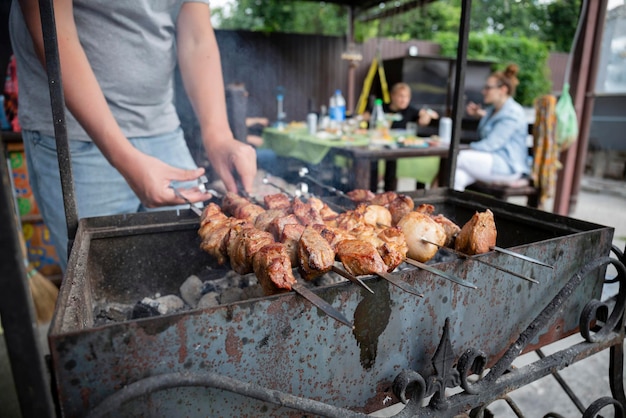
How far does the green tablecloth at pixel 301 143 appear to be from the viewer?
18.6ft

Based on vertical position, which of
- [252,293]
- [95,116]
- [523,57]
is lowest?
[252,293]

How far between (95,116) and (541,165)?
5.73 meters

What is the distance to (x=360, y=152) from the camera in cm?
502

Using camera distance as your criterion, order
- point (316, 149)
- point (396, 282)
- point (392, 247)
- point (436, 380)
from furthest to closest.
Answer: point (316, 149) < point (392, 247) < point (436, 380) < point (396, 282)

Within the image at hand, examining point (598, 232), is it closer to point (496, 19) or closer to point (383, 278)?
point (383, 278)

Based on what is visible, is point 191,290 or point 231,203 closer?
point 191,290

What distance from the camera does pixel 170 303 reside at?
2.00m

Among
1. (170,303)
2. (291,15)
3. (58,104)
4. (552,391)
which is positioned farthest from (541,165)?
(291,15)

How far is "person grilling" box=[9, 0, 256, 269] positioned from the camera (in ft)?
6.91

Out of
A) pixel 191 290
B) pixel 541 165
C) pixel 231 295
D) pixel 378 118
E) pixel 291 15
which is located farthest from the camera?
pixel 291 15

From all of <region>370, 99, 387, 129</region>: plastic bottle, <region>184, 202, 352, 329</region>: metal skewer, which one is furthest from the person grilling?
<region>370, 99, 387, 129</region>: plastic bottle

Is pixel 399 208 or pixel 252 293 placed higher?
pixel 399 208

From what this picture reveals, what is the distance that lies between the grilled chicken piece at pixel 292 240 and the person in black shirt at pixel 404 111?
587 centimetres

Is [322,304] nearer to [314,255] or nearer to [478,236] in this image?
[314,255]
